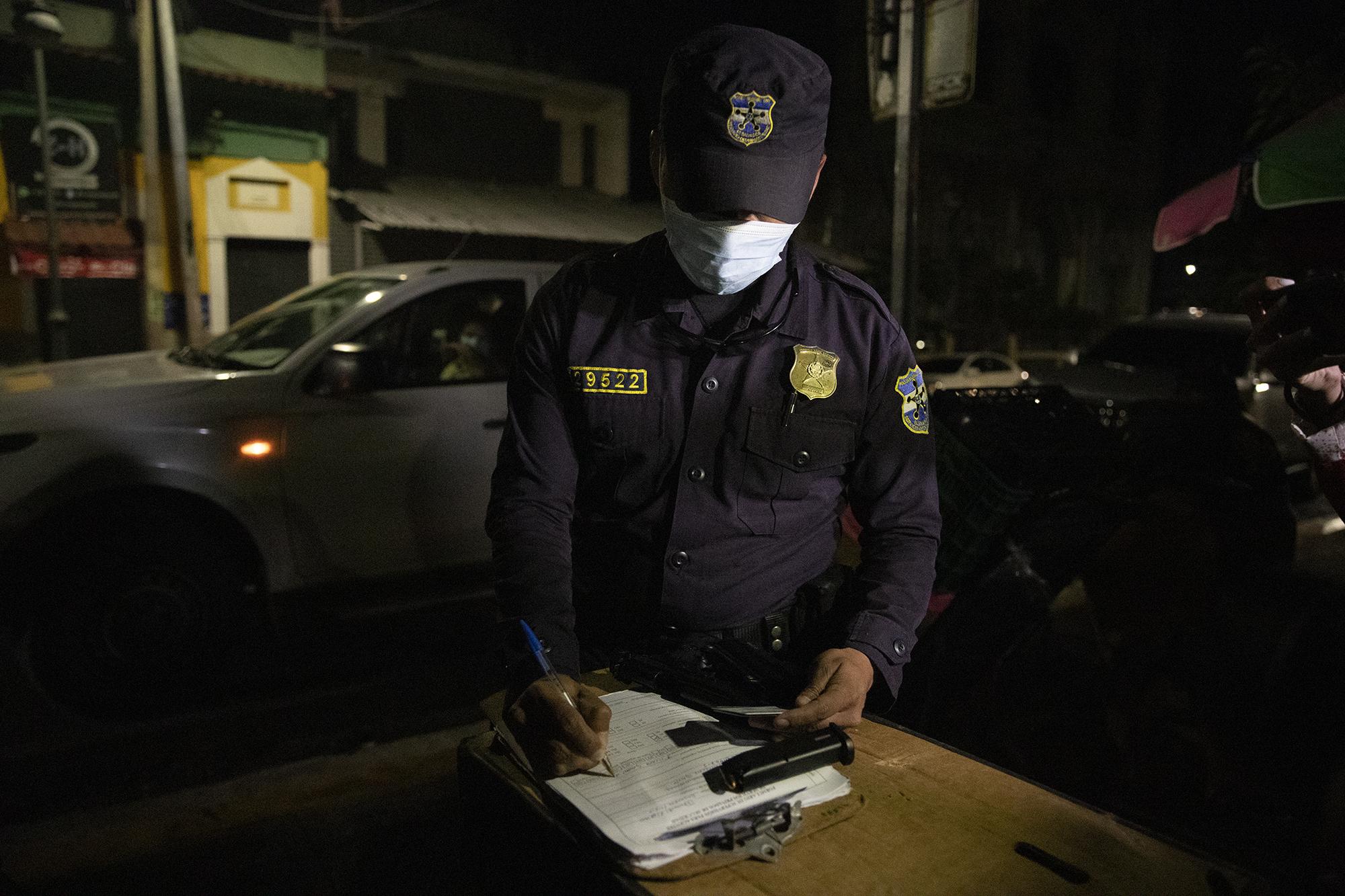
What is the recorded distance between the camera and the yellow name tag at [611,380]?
1645mm

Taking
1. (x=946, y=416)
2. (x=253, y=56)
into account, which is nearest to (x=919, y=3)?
(x=946, y=416)

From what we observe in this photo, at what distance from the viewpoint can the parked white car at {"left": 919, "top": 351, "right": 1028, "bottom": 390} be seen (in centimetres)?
1076

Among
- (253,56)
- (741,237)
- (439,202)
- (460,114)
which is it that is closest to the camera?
(741,237)

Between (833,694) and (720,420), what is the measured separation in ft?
1.72

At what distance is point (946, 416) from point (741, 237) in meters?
1.41

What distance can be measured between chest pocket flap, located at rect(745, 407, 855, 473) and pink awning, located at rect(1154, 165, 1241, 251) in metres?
3.57

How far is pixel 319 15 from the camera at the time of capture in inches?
552

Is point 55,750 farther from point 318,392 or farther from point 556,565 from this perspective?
point 556,565

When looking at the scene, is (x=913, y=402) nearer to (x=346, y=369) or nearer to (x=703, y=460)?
(x=703, y=460)

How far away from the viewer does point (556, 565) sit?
1.54m

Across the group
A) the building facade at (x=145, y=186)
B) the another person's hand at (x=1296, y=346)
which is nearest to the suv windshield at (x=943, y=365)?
the building facade at (x=145, y=186)

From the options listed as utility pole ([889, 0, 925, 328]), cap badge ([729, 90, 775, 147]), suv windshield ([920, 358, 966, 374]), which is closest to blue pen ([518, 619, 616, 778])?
cap badge ([729, 90, 775, 147])

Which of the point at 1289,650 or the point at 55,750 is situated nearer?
the point at 1289,650

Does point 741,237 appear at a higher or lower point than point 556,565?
higher
